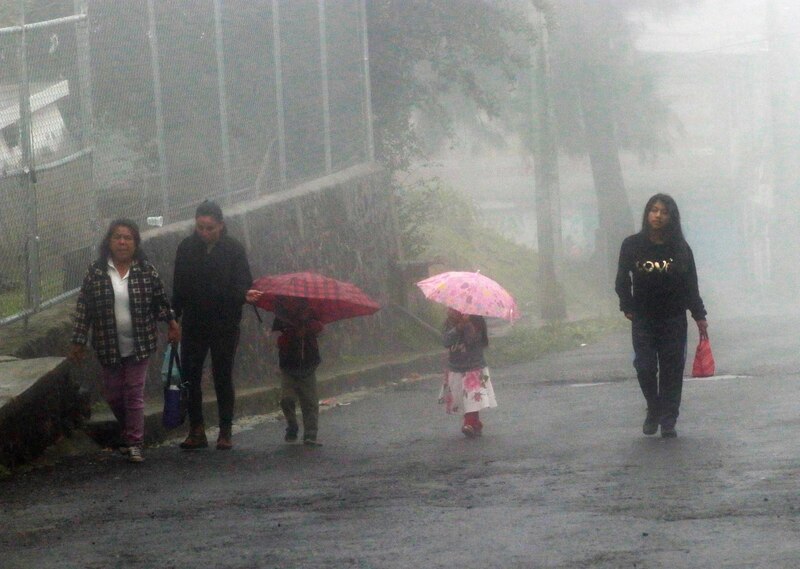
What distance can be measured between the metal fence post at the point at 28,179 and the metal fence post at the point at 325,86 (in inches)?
296

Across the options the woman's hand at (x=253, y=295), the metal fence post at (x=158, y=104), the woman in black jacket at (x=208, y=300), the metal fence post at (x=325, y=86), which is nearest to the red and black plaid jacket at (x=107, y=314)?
the woman in black jacket at (x=208, y=300)

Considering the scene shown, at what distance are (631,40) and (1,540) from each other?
1278 inches

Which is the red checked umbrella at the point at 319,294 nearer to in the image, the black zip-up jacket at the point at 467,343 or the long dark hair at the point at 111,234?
the black zip-up jacket at the point at 467,343

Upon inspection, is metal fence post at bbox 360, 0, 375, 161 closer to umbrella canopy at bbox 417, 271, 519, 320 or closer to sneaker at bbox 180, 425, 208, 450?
umbrella canopy at bbox 417, 271, 519, 320

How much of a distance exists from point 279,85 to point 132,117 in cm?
423

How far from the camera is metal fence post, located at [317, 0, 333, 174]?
18.0 metres

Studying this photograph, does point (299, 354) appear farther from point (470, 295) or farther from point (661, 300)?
point (661, 300)

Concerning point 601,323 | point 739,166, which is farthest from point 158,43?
point 739,166

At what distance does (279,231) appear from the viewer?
15305 mm

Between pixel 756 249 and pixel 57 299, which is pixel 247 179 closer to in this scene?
pixel 57 299

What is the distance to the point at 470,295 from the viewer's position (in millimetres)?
10523

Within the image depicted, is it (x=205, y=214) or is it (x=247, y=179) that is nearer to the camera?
(x=205, y=214)

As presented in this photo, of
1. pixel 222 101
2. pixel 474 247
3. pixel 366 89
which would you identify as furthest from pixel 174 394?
pixel 474 247

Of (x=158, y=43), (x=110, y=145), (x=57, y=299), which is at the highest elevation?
(x=158, y=43)
